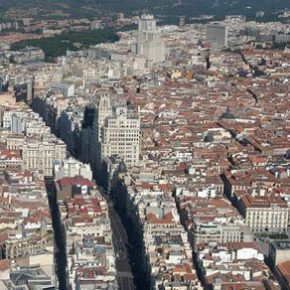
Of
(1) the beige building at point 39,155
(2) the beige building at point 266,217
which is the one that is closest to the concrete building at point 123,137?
(1) the beige building at point 39,155

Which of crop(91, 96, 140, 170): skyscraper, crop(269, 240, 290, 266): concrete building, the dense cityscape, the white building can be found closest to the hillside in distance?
the dense cityscape

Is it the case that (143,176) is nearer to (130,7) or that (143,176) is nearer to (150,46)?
(150,46)

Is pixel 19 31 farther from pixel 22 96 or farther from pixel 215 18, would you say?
pixel 22 96

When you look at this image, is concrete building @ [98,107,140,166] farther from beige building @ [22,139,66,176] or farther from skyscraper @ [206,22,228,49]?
skyscraper @ [206,22,228,49]

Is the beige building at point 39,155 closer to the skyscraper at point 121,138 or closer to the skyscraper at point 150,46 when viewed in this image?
the skyscraper at point 121,138

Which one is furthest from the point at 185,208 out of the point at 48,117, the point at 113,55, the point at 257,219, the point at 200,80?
the point at 113,55

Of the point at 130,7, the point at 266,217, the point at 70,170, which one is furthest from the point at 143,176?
the point at 130,7
